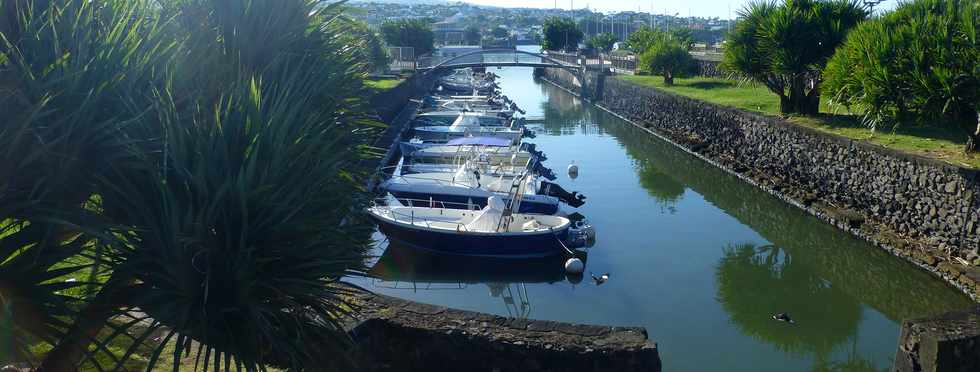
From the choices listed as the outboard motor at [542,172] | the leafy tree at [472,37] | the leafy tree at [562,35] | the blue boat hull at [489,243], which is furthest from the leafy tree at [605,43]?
the blue boat hull at [489,243]

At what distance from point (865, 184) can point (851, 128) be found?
3551 millimetres

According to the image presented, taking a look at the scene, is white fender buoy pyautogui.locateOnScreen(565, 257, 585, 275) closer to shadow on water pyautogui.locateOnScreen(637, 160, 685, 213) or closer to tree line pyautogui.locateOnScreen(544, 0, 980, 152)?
shadow on water pyautogui.locateOnScreen(637, 160, 685, 213)

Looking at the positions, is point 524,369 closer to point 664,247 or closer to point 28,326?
point 28,326

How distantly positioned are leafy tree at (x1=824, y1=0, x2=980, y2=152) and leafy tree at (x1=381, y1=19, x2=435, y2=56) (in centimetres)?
5140

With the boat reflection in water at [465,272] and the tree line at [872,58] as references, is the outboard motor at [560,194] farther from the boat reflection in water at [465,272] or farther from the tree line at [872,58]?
the tree line at [872,58]

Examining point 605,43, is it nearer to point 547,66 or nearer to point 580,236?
point 547,66

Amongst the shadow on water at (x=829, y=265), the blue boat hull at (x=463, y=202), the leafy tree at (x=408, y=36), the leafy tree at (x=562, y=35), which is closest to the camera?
the shadow on water at (x=829, y=265)

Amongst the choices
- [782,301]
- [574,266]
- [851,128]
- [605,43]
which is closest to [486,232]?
[574,266]

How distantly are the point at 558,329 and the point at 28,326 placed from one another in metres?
4.73

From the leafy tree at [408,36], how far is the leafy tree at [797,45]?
4349cm

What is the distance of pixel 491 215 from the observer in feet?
48.4

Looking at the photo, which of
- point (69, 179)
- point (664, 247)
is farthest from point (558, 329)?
point (664, 247)

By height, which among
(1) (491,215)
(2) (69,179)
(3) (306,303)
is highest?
(2) (69,179)

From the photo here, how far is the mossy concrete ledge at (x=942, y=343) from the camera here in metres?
7.46
